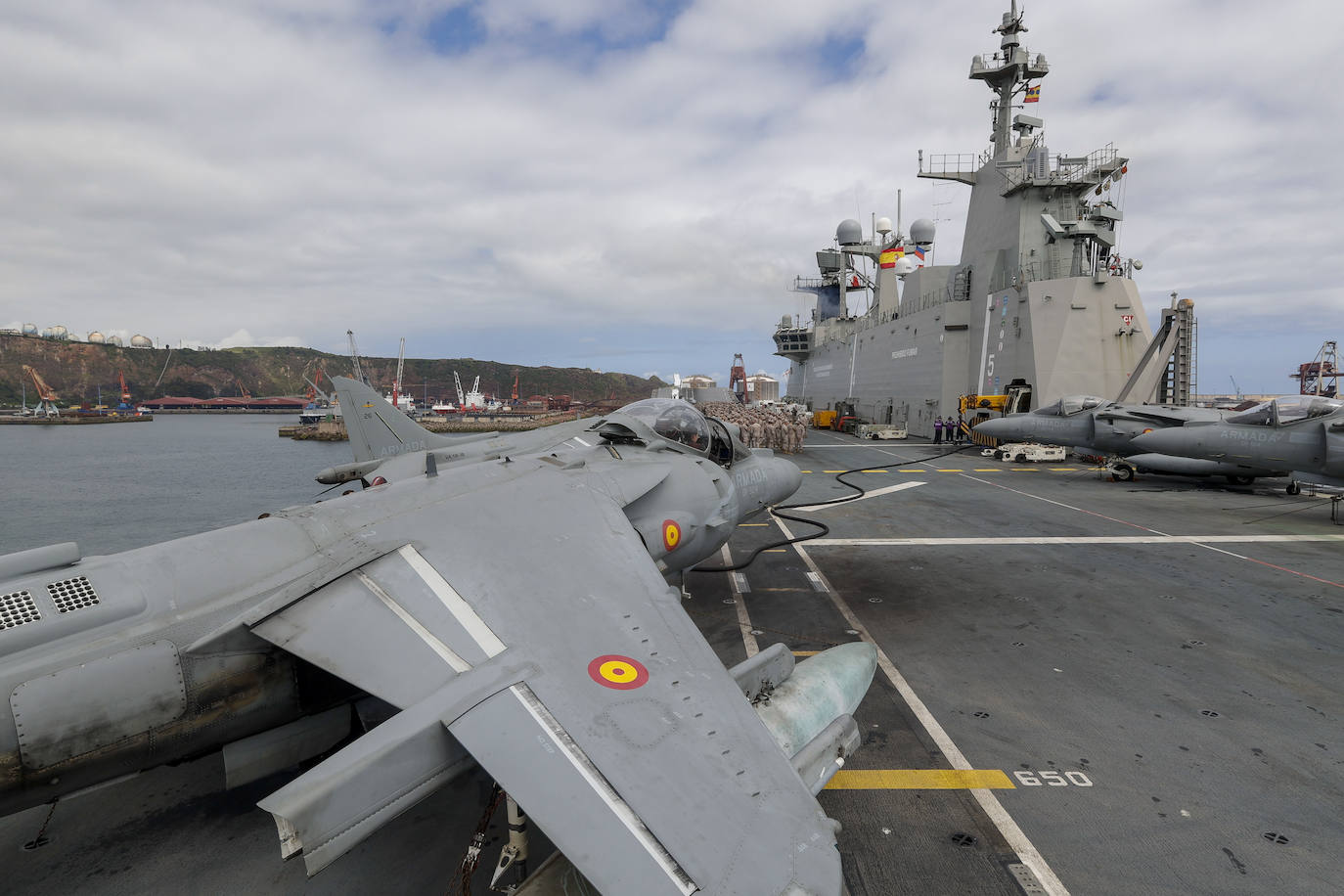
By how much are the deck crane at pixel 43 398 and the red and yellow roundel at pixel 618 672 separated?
376 ft

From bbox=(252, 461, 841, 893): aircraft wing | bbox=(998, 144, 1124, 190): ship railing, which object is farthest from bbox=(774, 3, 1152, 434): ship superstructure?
bbox=(252, 461, 841, 893): aircraft wing

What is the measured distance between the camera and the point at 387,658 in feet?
10.5

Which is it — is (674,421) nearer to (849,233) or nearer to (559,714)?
(559,714)

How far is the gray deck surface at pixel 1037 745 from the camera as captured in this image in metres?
3.80

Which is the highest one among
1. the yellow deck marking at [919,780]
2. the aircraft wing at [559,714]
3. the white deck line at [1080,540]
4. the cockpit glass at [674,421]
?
the cockpit glass at [674,421]

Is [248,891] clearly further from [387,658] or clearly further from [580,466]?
[580,466]

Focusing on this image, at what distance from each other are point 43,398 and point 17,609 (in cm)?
12206

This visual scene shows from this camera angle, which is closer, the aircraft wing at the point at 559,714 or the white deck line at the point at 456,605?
the aircraft wing at the point at 559,714

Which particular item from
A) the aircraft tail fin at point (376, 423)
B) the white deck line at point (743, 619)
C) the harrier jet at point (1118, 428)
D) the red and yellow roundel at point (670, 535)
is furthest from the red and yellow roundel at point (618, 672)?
the harrier jet at point (1118, 428)

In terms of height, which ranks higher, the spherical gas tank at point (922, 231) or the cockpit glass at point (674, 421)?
the spherical gas tank at point (922, 231)

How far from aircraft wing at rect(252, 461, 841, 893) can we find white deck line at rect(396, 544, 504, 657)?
13mm

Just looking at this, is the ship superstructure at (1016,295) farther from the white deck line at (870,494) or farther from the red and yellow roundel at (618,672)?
the red and yellow roundel at (618,672)

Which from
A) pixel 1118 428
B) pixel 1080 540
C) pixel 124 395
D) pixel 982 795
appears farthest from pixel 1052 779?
pixel 124 395

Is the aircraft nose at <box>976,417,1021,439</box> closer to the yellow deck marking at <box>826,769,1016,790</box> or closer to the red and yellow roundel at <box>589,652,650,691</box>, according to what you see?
the yellow deck marking at <box>826,769,1016,790</box>
